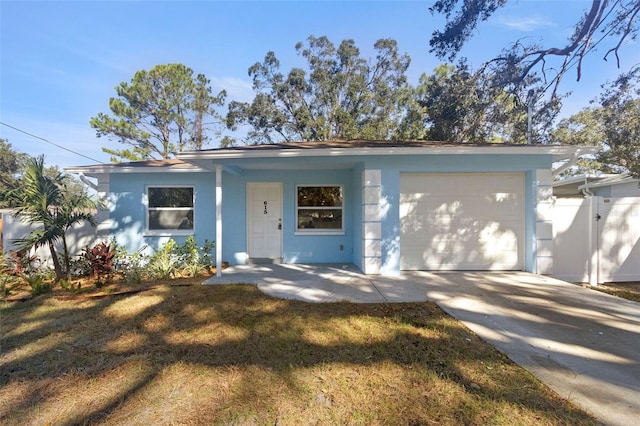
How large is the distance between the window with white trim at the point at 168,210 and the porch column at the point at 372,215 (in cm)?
467

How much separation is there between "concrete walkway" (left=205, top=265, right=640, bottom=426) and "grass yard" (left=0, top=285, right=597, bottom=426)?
0.98 feet

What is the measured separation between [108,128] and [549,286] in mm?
21557

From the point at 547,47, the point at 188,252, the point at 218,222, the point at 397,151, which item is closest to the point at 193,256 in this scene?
the point at 188,252

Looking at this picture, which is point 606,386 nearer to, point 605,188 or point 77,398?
point 77,398

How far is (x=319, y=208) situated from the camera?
305 inches

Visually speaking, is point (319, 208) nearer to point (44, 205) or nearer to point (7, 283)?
point (44, 205)

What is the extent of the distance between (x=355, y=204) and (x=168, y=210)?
16.3 feet

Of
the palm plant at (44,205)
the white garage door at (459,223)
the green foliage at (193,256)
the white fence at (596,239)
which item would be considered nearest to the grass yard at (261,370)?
the palm plant at (44,205)

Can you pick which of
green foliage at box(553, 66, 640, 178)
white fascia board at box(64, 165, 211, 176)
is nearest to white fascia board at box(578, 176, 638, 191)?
green foliage at box(553, 66, 640, 178)

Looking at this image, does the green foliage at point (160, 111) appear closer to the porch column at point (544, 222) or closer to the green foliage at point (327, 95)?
the green foliage at point (327, 95)

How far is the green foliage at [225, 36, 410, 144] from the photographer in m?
18.8

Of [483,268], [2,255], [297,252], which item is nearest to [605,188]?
[483,268]

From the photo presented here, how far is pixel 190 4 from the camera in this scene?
737 cm

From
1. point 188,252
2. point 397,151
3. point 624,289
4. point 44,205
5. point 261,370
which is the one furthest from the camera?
point 188,252
